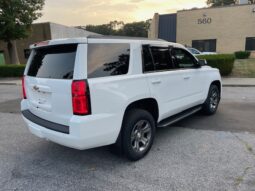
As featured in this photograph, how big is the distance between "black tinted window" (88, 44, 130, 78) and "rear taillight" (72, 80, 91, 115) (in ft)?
0.57

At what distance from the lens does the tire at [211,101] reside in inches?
214

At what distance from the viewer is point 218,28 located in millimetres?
26250

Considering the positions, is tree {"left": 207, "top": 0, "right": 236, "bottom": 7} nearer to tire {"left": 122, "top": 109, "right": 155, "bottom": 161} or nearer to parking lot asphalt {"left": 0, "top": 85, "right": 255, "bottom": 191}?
parking lot asphalt {"left": 0, "top": 85, "right": 255, "bottom": 191}

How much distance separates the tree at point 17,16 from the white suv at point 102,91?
17.0 metres

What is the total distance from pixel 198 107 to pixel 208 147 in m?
1.44

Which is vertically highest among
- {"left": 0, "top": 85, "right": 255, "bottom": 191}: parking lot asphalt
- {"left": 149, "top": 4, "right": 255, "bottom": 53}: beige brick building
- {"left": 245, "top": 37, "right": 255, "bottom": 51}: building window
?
{"left": 149, "top": 4, "right": 255, "bottom": 53}: beige brick building

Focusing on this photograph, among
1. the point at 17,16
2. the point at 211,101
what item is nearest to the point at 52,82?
the point at 211,101

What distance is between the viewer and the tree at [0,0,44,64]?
1766 centimetres

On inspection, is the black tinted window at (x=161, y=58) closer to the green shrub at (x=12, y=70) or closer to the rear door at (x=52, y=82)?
the rear door at (x=52, y=82)

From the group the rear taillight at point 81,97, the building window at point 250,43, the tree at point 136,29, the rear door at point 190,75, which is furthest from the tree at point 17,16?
the tree at point 136,29

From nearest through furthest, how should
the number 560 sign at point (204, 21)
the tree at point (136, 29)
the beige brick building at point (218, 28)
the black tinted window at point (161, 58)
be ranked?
the black tinted window at point (161, 58)
the beige brick building at point (218, 28)
the number 560 sign at point (204, 21)
the tree at point (136, 29)

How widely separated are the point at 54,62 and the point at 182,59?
104 inches

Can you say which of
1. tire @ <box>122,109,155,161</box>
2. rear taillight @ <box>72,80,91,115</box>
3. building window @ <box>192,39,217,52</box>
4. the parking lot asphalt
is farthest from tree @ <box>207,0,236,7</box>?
→ rear taillight @ <box>72,80,91,115</box>

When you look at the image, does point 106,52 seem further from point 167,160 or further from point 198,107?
point 198,107
